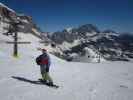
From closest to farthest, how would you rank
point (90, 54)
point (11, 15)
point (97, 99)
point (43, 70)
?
point (97, 99)
point (43, 70)
point (90, 54)
point (11, 15)

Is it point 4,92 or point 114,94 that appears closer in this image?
point 4,92

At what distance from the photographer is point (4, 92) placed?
28.7 ft

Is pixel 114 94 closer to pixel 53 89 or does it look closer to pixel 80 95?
pixel 80 95

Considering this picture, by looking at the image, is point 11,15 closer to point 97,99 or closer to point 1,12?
point 1,12

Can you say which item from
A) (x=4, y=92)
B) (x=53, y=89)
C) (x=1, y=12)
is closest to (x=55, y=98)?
(x=53, y=89)

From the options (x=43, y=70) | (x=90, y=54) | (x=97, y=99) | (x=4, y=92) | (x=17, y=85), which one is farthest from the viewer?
(x=90, y=54)

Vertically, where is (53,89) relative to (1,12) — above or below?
below

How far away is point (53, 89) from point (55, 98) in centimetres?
173

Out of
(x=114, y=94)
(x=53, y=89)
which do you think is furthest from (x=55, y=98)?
(x=114, y=94)

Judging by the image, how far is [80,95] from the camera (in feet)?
33.1

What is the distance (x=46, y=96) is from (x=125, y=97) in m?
4.93

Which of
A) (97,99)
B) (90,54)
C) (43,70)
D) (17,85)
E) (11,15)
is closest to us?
(97,99)

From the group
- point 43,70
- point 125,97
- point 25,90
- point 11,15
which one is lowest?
point 125,97

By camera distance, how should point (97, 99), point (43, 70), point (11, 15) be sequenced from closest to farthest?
point (97, 99) → point (43, 70) → point (11, 15)
